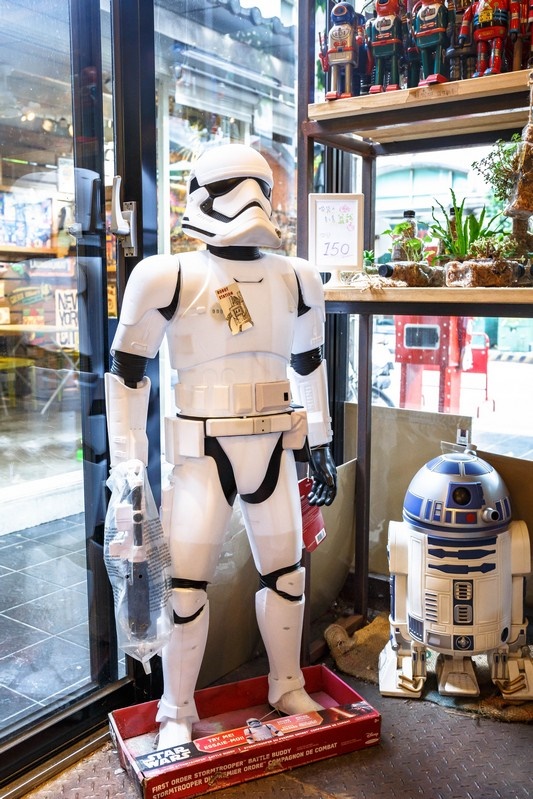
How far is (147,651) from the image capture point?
2033mm

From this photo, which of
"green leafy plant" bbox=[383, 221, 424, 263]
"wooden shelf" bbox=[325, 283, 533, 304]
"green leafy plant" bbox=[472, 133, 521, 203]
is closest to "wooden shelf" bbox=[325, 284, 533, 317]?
"wooden shelf" bbox=[325, 283, 533, 304]

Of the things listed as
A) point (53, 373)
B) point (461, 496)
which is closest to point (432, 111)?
point (461, 496)

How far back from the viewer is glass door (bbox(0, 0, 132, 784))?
6.76 ft

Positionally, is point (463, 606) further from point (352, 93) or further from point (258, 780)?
point (352, 93)

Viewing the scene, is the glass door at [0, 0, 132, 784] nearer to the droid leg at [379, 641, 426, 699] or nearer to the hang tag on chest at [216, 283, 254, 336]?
the hang tag on chest at [216, 283, 254, 336]

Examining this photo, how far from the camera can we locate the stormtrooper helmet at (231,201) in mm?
1968

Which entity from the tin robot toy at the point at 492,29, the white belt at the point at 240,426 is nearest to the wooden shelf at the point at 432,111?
the tin robot toy at the point at 492,29

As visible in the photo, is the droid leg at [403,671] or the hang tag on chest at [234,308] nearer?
the hang tag on chest at [234,308]

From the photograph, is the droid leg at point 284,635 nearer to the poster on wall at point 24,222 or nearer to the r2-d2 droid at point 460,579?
the r2-d2 droid at point 460,579

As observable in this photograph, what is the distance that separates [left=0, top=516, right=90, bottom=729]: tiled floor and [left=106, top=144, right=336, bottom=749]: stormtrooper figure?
1.23 feet

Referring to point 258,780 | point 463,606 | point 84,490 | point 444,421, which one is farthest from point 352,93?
point 258,780

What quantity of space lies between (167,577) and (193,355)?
0.63 m

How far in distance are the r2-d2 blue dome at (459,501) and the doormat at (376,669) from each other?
57cm

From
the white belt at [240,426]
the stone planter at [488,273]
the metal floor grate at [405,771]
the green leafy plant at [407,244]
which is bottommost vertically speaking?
the metal floor grate at [405,771]
